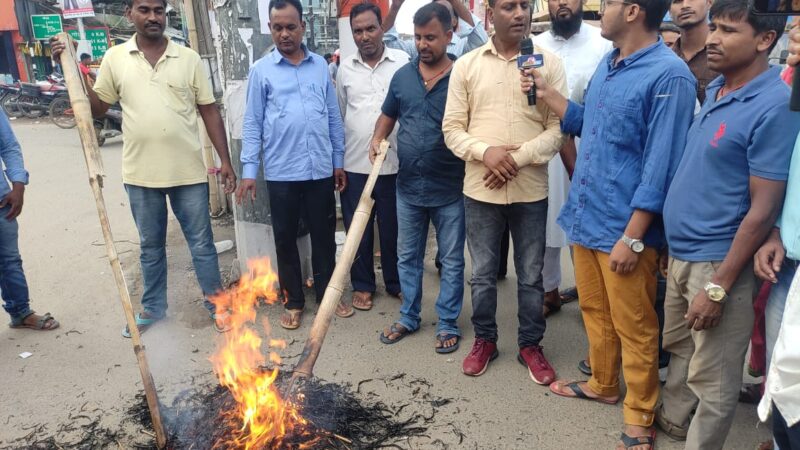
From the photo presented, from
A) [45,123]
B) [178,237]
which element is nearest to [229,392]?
[178,237]

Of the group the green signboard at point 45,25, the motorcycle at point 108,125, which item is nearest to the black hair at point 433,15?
the motorcycle at point 108,125

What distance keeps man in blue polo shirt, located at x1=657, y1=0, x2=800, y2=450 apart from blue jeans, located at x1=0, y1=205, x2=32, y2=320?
463cm

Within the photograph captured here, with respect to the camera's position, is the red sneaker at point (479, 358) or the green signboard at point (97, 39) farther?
the green signboard at point (97, 39)

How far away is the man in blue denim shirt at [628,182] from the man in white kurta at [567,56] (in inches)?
35.1

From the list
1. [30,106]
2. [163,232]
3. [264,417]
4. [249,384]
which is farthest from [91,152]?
→ [30,106]

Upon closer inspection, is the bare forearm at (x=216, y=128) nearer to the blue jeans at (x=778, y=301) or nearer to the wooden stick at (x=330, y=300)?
the wooden stick at (x=330, y=300)

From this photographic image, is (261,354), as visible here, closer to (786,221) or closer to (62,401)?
(62,401)

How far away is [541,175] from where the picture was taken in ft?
11.5

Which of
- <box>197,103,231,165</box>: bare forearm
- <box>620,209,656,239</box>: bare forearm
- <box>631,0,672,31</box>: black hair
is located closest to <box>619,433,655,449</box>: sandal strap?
<box>620,209,656,239</box>: bare forearm

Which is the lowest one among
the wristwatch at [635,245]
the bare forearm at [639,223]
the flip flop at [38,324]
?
the flip flop at [38,324]

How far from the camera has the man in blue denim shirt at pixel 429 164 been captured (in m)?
3.83

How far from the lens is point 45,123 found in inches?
723

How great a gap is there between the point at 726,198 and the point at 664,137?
0.41 m

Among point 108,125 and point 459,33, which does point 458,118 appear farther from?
point 108,125
